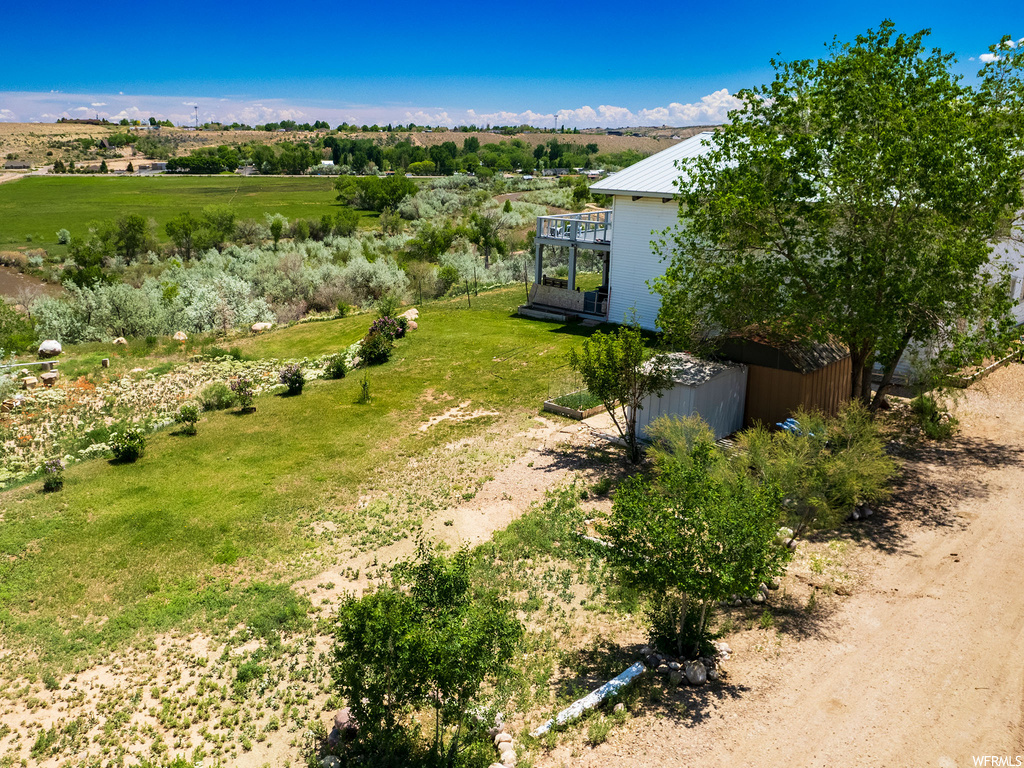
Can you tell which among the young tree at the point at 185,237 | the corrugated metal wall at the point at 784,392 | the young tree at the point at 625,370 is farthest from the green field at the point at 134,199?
the corrugated metal wall at the point at 784,392

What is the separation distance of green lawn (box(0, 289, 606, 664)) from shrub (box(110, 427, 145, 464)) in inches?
9.3

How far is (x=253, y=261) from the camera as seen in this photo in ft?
129

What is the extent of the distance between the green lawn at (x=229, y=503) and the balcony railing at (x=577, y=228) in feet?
22.5

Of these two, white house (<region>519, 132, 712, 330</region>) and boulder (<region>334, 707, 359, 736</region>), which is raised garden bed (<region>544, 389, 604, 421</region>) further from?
boulder (<region>334, 707, 359, 736</region>)

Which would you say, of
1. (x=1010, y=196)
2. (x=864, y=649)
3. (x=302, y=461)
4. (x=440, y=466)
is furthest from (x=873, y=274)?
(x=302, y=461)

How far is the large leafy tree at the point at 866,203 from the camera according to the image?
11.8m

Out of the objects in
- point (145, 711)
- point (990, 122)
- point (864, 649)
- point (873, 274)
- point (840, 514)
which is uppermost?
point (990, 122)

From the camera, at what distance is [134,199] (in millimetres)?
79500

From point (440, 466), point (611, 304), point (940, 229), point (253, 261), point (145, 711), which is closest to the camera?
point (145, 711)

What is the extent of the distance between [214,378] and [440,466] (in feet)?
34.0

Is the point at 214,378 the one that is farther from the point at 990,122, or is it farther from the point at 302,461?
the point at 990,122

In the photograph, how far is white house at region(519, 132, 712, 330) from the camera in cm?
2303

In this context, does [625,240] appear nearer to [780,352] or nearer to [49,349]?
[780,352]

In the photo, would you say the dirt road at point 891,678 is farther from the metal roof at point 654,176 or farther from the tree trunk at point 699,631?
the metal roof at point 654,176
